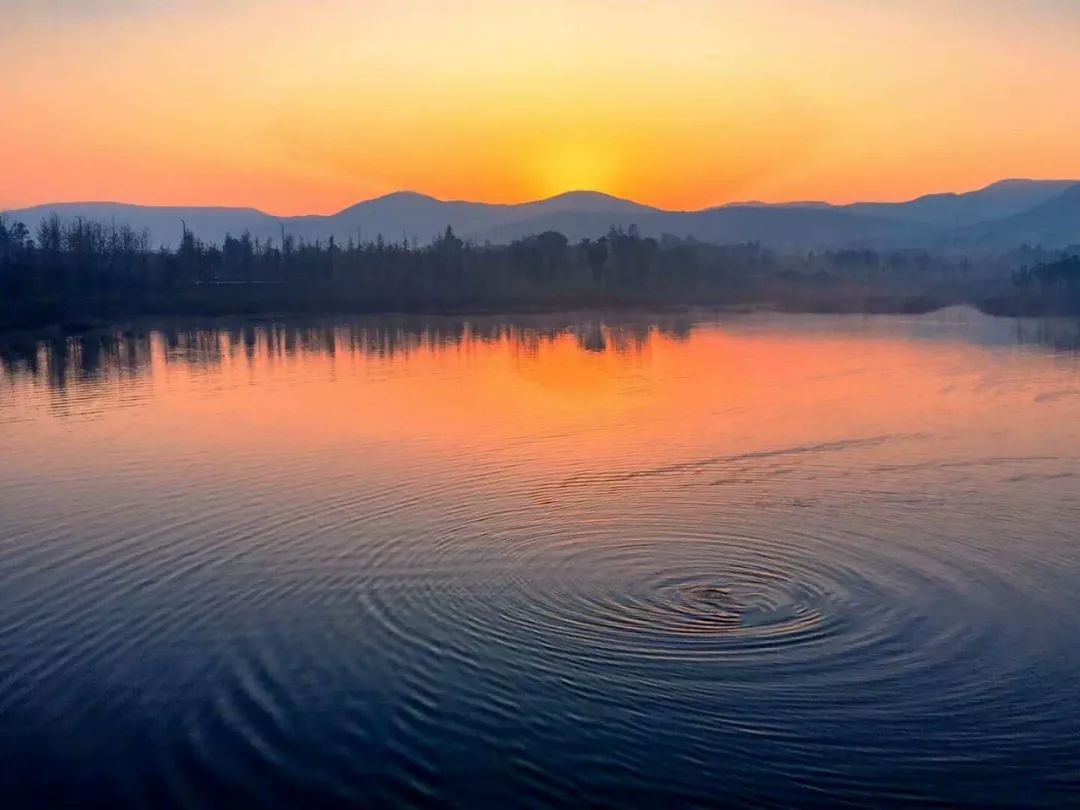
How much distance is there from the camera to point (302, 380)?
88.0 ft

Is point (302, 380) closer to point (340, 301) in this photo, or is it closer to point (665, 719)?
point (665, 719)

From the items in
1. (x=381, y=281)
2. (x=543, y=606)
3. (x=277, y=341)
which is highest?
(x=381, y=281)

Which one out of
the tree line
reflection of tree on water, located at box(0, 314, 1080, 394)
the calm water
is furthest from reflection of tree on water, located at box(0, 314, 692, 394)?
the calm water

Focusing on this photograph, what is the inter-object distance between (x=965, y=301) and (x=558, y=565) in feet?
224

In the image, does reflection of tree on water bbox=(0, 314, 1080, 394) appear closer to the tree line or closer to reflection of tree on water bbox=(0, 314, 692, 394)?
reflection of tree on water bbox=(0, 314, 692, 394)

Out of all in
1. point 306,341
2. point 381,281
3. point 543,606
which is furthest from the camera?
point 381,281

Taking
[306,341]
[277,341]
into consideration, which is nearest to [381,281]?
[277,341]

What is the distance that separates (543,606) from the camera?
979 centimetres

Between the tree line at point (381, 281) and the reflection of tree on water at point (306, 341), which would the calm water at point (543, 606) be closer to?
the reflection of tree on water at point (306, 341)

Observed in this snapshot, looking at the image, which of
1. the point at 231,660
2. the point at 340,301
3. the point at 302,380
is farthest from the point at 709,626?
the point at 340,301

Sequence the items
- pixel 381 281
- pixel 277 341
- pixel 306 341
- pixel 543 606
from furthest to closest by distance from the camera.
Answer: pixel 381 281 < pixel 277 341 < pixel 306 341 < pixel 543 606

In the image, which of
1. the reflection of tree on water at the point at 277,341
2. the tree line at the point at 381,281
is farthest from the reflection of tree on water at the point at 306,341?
the tree line at the point at 381,281

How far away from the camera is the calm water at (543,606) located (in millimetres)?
7066

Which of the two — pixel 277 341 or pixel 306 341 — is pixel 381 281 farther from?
pixel 306 341
